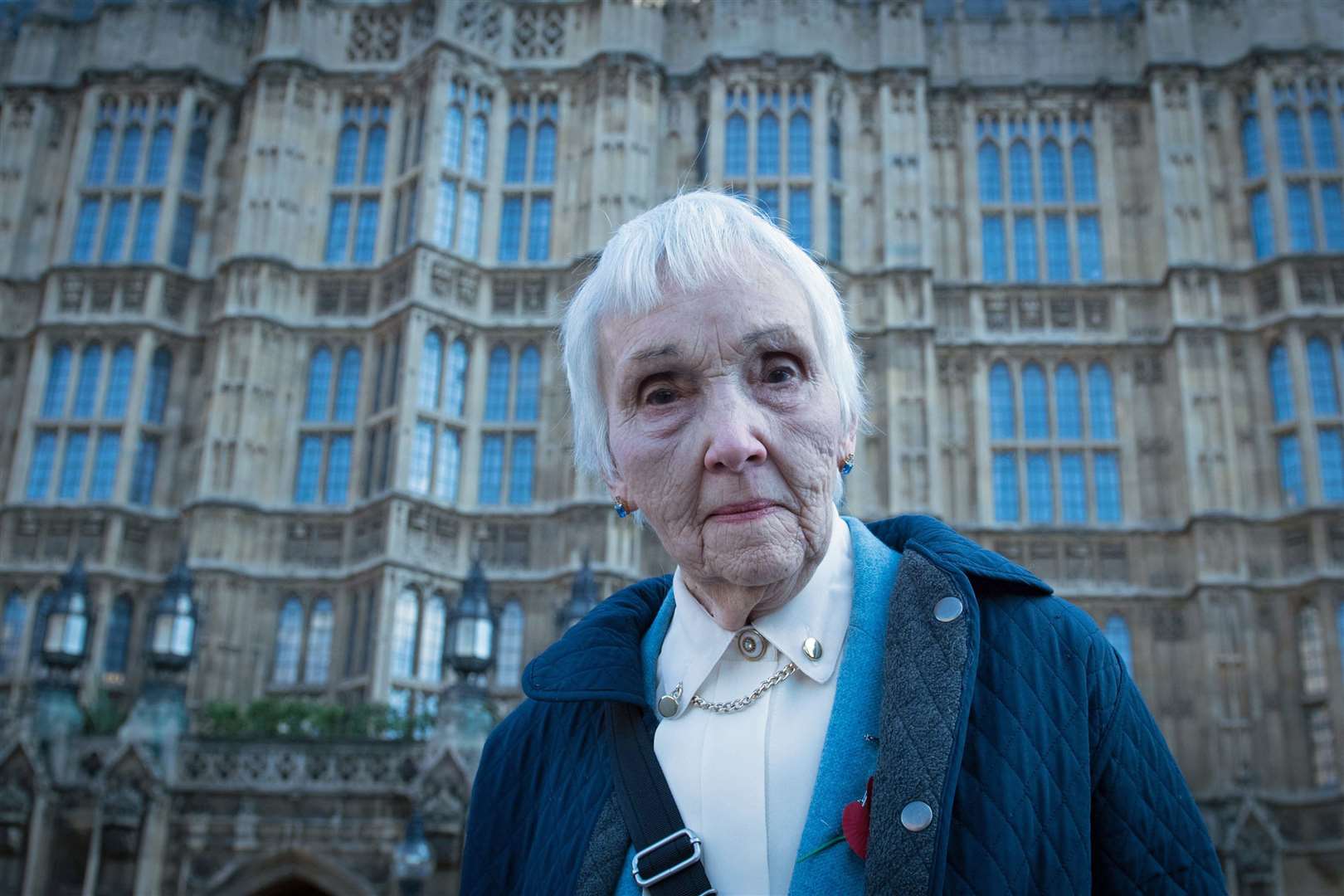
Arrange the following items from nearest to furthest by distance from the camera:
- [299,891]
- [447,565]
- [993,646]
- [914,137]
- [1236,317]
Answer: [993,646]
[299,891]
[447,565]
[1236,317]
[914,137]

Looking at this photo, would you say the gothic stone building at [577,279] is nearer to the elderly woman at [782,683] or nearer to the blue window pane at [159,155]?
the blue window pane at [159,155]

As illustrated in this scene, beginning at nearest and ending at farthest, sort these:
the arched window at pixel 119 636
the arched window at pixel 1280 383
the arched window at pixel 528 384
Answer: the arched window at pixel 119 636 < the arched window at pixel 1280 383 < the arched window at pixel 528 384

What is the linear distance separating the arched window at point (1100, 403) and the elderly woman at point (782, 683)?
19.3m

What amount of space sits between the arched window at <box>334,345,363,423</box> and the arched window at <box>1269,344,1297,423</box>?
14.0 m

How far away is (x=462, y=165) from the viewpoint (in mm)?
21109

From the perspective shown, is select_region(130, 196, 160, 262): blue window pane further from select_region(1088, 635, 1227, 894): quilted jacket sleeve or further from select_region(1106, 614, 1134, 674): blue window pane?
select_region(1088, 635, 1227, 894): quilted jacket sleeve

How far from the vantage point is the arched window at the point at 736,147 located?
21.4 meters

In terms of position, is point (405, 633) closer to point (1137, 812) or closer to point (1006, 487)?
point (1006, 487)

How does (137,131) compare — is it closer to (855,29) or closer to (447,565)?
(447,565)

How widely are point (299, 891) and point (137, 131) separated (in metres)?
13.3

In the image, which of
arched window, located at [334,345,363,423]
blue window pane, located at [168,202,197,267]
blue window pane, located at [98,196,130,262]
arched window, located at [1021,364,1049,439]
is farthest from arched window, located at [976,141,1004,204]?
blue window pane, located at [98,196,130,262]

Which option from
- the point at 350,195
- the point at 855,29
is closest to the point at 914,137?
the point at 855,29

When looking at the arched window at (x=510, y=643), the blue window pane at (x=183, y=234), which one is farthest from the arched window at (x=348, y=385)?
the arched window at (x=510, y=643)

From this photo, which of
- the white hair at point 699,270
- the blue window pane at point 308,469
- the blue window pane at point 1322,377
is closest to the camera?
the white hair at point 699,270
